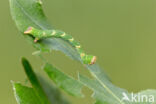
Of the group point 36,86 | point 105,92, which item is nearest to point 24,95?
point 36,86

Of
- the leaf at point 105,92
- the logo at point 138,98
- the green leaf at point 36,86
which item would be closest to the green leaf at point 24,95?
the green leaf at point 36,86

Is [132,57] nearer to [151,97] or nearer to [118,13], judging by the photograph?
[118,13]

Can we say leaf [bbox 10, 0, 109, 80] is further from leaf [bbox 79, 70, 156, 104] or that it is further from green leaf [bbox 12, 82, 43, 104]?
green leaf [bbox 12, 82, 43, 104]

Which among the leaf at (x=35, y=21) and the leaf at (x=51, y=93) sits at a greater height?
the leaf at (x=35, y=21)

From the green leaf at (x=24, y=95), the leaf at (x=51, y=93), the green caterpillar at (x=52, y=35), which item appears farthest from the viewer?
the leaf at (x=51, y=93)

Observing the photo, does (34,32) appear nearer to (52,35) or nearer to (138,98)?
(52,35)

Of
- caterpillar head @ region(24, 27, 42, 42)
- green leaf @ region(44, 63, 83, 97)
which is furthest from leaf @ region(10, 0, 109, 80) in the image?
green leaf @ region(44, 63, 83, 97)

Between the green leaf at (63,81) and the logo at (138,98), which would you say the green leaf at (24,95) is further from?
the logo at (138,98)

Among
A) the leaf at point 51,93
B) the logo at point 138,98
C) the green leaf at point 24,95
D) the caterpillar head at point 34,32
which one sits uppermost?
the caterpillar head at point 34,32
